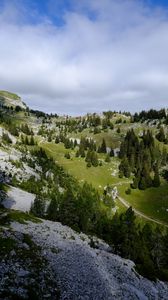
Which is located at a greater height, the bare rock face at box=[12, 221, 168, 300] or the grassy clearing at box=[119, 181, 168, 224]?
the bare rock face at box=[12, 221, 168, 300]

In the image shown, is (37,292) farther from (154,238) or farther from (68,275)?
(154,238)

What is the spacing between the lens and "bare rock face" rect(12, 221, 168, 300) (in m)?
49.2

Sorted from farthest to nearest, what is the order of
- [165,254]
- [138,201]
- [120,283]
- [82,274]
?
[138,201]
[165,254]
[120,283]
[82,274]

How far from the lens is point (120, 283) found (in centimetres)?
5806

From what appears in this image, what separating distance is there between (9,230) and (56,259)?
11.0m

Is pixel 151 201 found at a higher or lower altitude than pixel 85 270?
lower

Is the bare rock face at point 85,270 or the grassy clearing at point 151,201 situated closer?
the bare rock face at point 85,270

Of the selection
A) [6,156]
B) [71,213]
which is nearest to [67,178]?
[6,156]

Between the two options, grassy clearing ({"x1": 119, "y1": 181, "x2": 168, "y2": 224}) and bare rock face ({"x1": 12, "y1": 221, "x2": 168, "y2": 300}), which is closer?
bare rock face ({"x1": 12, "y1": 221, "x2": 168, "y2": 300})

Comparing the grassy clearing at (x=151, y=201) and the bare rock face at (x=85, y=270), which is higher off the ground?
the bare rock face at (x=85, y=270)

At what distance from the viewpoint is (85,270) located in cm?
5562

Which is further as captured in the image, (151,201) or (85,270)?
(151,201)

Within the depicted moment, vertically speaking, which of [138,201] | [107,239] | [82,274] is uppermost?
[82,274]

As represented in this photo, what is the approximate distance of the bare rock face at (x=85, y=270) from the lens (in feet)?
162
